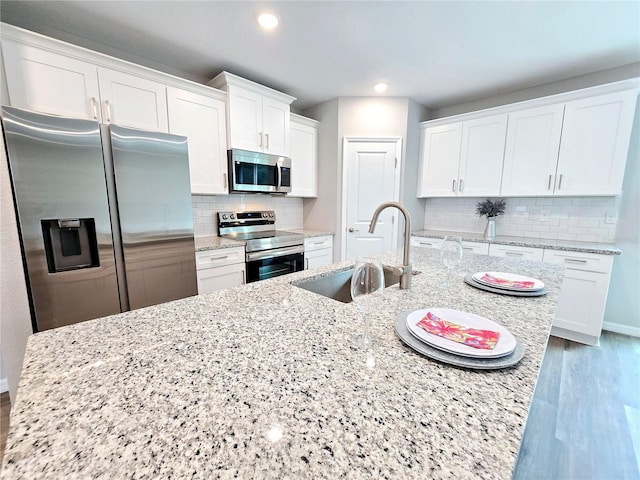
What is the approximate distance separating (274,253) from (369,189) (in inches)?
58.5

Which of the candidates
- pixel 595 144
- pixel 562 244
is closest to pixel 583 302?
pixel 562 244

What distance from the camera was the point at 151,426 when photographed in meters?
0.46

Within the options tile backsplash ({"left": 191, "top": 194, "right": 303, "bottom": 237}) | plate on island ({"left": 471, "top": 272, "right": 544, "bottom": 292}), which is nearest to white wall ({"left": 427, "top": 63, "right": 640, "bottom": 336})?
plate on island ({"left": 471, "top": 272, "right": 544, "bottom": 292})

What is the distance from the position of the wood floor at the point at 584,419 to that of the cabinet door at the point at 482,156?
176cm

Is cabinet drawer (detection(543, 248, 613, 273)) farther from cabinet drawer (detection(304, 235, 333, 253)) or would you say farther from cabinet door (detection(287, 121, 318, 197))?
cabinet door (detection(287, 121, 318, 197))

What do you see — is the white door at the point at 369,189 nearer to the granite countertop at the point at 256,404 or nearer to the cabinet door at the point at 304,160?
the cabinet door at the point at 304,160

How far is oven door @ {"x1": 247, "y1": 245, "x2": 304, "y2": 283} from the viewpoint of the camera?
100 inches

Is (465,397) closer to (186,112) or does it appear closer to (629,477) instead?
(629,477)

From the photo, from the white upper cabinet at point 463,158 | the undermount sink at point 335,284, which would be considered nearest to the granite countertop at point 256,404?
the undermount sink at point 335,284

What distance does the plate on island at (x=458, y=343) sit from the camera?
0.65 meters

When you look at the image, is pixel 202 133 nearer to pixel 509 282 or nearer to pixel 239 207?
pixel 239 207

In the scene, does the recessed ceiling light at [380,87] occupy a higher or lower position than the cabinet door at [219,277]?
higher

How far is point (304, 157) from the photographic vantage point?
3418mm

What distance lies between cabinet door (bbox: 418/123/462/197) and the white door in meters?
0.47
